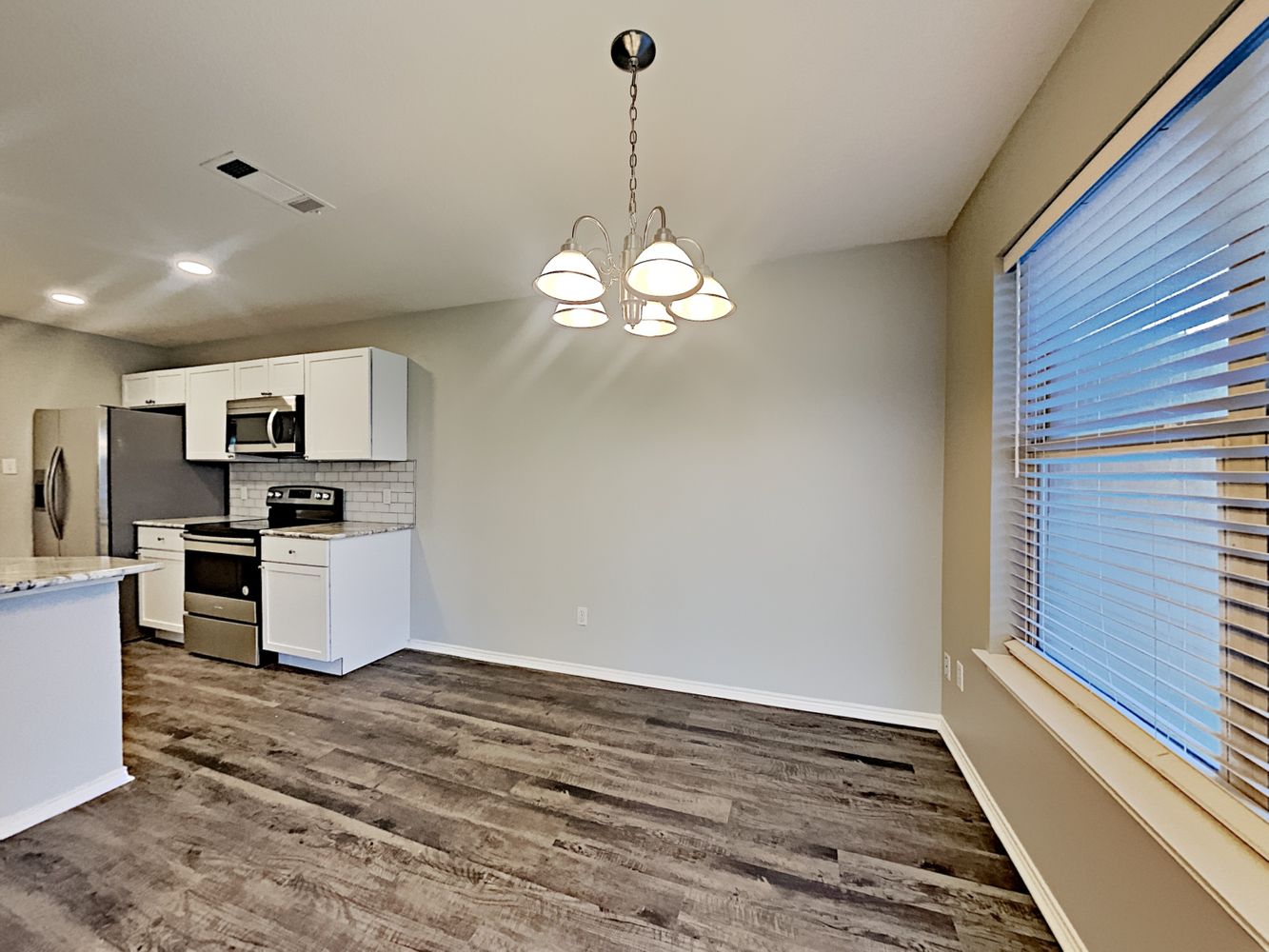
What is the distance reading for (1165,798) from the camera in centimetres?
111

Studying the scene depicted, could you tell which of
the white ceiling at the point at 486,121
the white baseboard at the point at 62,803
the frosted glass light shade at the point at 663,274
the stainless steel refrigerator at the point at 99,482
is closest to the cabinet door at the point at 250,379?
the stainless steel refrigerator at the point at 99,482

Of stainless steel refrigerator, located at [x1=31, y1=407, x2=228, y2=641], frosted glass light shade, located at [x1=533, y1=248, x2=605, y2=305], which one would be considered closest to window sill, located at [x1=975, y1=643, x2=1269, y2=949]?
frosted glass light shade, located at [x1=533, y1=248, x2=605, y2=305]

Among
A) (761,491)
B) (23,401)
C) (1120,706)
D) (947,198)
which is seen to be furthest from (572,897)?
(23,401)

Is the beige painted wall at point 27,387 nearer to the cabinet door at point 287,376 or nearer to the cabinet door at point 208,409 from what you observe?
the cabinet door at point 208,409

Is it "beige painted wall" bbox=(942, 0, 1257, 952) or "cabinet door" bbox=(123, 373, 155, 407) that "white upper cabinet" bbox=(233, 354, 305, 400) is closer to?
"cabinet door" bbox=(123, 373, 155, 407)

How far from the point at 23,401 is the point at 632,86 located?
533cm

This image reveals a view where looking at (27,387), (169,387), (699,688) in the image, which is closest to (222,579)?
(169,387)

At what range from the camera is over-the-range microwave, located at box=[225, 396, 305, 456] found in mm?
3826

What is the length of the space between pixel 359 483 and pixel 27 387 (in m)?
2.66

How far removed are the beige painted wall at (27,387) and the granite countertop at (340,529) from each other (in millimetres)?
2342

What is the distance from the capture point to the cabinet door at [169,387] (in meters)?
4.32

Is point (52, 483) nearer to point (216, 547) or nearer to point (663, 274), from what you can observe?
point (216, 547)

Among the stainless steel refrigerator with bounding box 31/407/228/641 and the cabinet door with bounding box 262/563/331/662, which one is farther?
the stainless steel refrigerator with bounding box 31/407/228/641

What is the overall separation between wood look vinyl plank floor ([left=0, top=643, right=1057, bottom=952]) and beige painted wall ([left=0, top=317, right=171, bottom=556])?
2438mm
